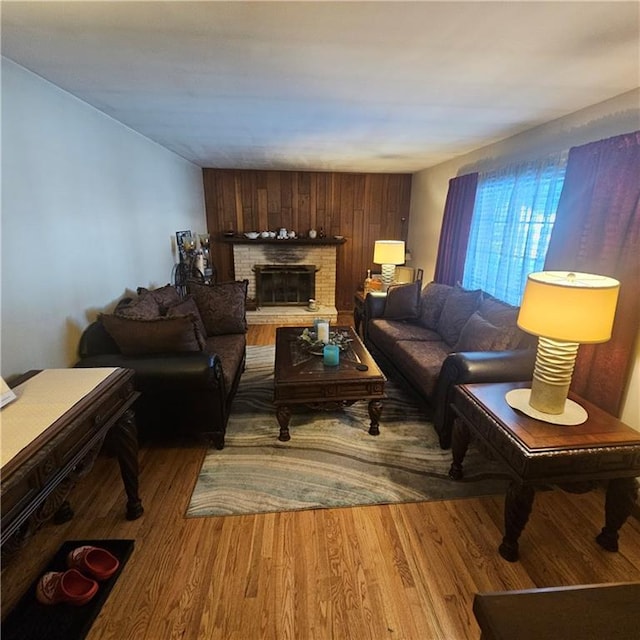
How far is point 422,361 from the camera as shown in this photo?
109 inches

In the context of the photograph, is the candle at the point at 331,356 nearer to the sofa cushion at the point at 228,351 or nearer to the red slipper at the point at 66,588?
the sofa cushion at the point at 228,351

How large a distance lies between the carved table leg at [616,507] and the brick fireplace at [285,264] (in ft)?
13.6

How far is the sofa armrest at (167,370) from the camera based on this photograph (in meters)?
2.07

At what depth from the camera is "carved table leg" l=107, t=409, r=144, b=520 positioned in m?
1.70

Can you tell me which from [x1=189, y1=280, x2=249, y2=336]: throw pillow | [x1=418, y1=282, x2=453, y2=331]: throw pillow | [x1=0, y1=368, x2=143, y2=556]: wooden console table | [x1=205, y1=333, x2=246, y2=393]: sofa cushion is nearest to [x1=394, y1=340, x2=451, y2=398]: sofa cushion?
[x1=418, y1=282, x2=453, y2=331]: throw pillow

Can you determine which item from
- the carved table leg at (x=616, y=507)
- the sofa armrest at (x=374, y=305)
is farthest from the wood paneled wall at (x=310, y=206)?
the carved table leg at (x=616, y=507)

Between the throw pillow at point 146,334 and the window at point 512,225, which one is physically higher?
the window at point 512,225

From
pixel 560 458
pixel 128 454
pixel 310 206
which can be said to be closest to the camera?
pixel 560 458

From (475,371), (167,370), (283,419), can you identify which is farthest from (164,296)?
(475,371)

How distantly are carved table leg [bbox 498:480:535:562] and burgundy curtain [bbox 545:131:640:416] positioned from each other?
97cm

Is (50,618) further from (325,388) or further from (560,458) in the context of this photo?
(560,458)

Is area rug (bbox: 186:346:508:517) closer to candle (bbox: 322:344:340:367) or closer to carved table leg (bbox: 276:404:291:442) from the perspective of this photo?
carved table leg (bbox: 276:404:291:442)

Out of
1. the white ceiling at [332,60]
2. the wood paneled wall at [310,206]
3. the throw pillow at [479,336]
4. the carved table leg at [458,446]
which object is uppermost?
the white ceiling at [332,60]

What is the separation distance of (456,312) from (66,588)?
3.19 metres
